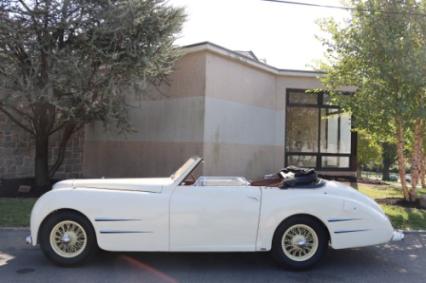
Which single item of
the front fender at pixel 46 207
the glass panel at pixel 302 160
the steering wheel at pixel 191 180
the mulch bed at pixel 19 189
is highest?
the steering wheel at pixel 191 180

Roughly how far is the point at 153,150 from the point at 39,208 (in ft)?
25.2

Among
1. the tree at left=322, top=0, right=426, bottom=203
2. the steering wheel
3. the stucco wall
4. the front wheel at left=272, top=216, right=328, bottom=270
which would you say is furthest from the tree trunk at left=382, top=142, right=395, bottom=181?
the steering wheel

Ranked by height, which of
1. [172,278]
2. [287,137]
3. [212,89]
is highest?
[212,89]

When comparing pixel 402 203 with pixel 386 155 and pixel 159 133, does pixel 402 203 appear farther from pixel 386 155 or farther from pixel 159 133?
pixel 386 155

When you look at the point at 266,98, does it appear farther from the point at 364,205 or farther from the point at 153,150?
the point at 364,205

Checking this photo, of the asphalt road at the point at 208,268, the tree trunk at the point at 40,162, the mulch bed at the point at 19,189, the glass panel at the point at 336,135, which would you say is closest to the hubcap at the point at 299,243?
the asphalt road at the point at 208,268

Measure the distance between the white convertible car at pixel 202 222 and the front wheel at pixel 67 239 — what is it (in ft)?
0.04

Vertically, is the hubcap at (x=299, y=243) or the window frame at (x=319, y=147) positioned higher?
the window frame at (x=319, y=147)

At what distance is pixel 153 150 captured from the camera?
12438mm

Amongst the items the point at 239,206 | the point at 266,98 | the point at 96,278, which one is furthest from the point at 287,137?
the point at 96,278

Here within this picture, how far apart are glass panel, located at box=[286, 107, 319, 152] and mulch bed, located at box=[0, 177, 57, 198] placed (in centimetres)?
843

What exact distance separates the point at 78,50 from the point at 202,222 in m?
6.46

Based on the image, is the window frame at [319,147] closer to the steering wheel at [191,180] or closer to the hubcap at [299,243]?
the steering wheel at [191,180]

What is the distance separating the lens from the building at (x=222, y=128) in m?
11.3
